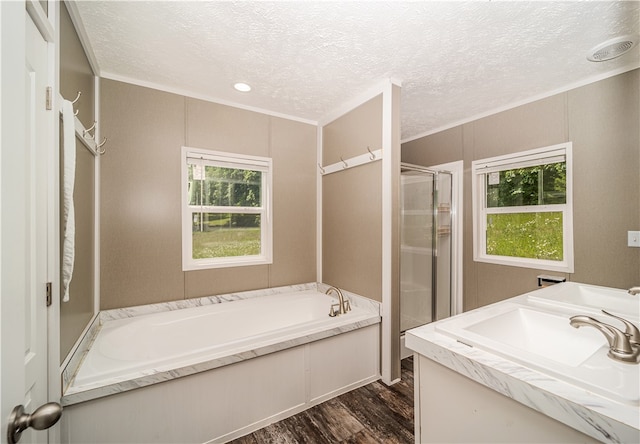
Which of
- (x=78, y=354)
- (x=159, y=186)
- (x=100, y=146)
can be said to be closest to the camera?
(x=78, y=354)

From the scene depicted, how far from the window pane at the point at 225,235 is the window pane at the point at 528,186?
8.69 feet

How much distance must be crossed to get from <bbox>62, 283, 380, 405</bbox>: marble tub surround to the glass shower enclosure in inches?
27.2

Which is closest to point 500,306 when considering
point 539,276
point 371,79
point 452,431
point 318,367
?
point 452,431

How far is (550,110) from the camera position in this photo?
7.89 feet

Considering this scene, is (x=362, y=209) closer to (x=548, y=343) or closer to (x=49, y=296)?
(x=548, y=343)

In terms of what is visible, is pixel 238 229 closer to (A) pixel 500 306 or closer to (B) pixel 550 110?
(A) pixel 500 306

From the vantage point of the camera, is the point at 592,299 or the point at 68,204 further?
the point at 592,299

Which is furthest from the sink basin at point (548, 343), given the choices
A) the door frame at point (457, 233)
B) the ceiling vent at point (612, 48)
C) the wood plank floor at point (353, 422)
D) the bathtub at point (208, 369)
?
the ceiling vent at point (612, 48)

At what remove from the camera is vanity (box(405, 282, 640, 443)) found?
2.28 ft

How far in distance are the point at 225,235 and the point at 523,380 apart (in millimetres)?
2604

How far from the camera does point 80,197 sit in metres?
1.70

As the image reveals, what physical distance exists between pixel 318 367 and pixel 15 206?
1943 millimetres

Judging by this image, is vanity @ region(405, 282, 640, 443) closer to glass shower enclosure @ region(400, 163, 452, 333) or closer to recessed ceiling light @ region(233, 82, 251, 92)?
glass shower enclosure @ region(400, 163, 452, 333)

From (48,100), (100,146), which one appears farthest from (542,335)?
(100,146)
